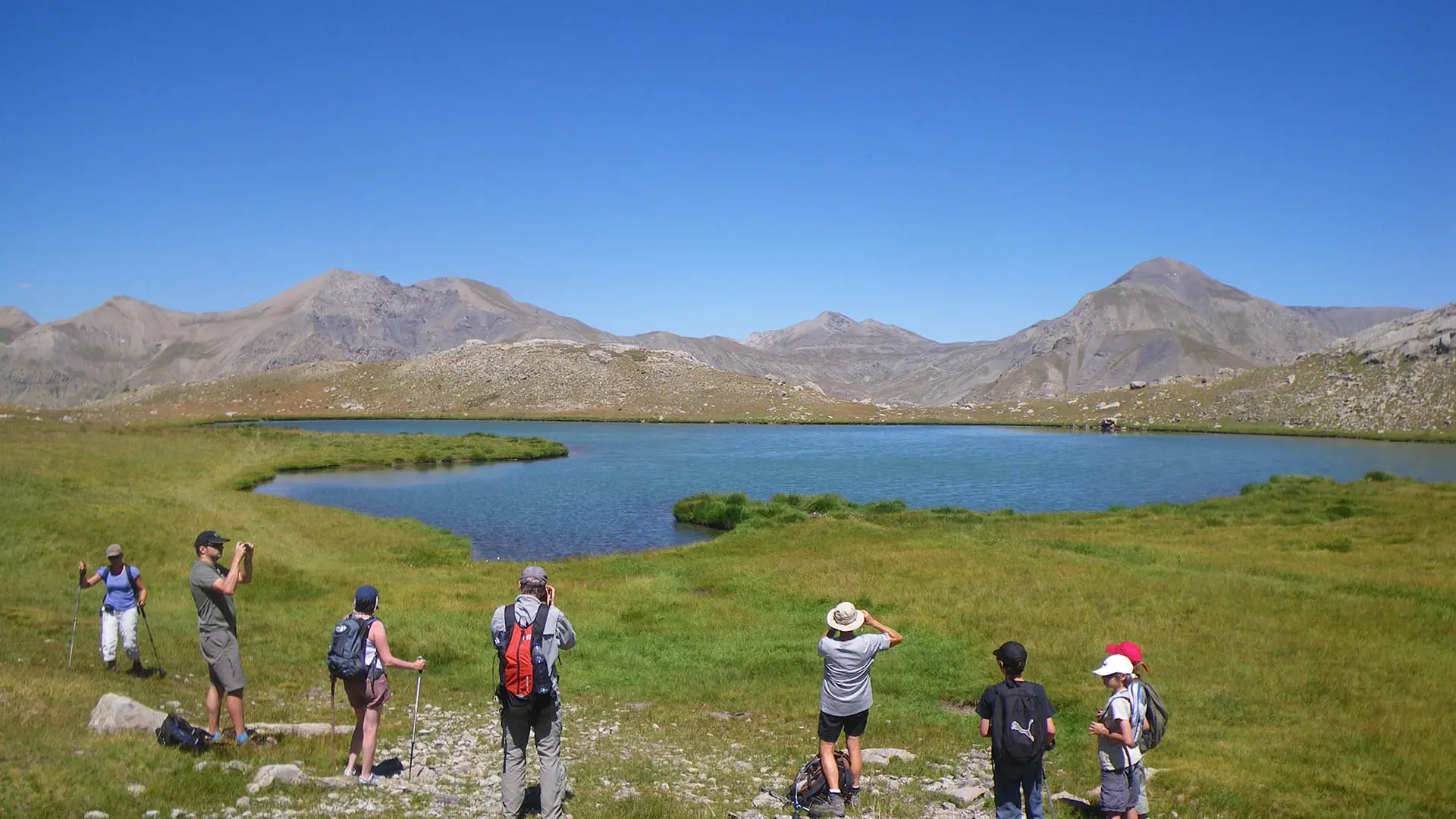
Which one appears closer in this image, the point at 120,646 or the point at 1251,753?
the point at 1251,753

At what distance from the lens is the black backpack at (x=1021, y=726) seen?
10.1 m

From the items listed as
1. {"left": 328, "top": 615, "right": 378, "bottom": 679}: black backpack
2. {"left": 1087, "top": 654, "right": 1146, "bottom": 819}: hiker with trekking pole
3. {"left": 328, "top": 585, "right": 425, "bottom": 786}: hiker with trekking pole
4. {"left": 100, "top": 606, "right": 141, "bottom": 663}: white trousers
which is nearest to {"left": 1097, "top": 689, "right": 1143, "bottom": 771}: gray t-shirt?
{"left": 1087, "top": 654, "right": 1146, "bottom": 819}: hiker with trekking pole

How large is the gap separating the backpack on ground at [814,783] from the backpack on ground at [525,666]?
13.5 feet

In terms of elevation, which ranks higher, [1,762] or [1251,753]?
[1,762]

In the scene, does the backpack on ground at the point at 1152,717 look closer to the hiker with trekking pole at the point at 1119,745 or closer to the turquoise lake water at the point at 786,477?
Answer: the hiker with trekking pole at the point at 1119,745

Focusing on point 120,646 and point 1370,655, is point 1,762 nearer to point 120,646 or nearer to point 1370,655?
point 120,646

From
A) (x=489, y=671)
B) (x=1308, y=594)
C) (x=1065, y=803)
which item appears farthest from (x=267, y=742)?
(x=1308, y=594)

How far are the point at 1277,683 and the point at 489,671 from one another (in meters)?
18.6

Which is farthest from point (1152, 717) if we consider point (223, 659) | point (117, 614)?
point (117, 614)

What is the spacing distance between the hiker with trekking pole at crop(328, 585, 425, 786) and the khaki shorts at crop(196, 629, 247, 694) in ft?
7.47

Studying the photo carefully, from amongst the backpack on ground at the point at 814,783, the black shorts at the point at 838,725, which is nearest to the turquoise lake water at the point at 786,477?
the backpack on ground at the point at 814,783

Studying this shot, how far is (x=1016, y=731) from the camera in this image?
33.3ft

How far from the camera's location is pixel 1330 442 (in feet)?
457

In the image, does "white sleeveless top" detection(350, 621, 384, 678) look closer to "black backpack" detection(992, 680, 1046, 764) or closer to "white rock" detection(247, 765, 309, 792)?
"white rock" detection(247, 765, 309, 792)
